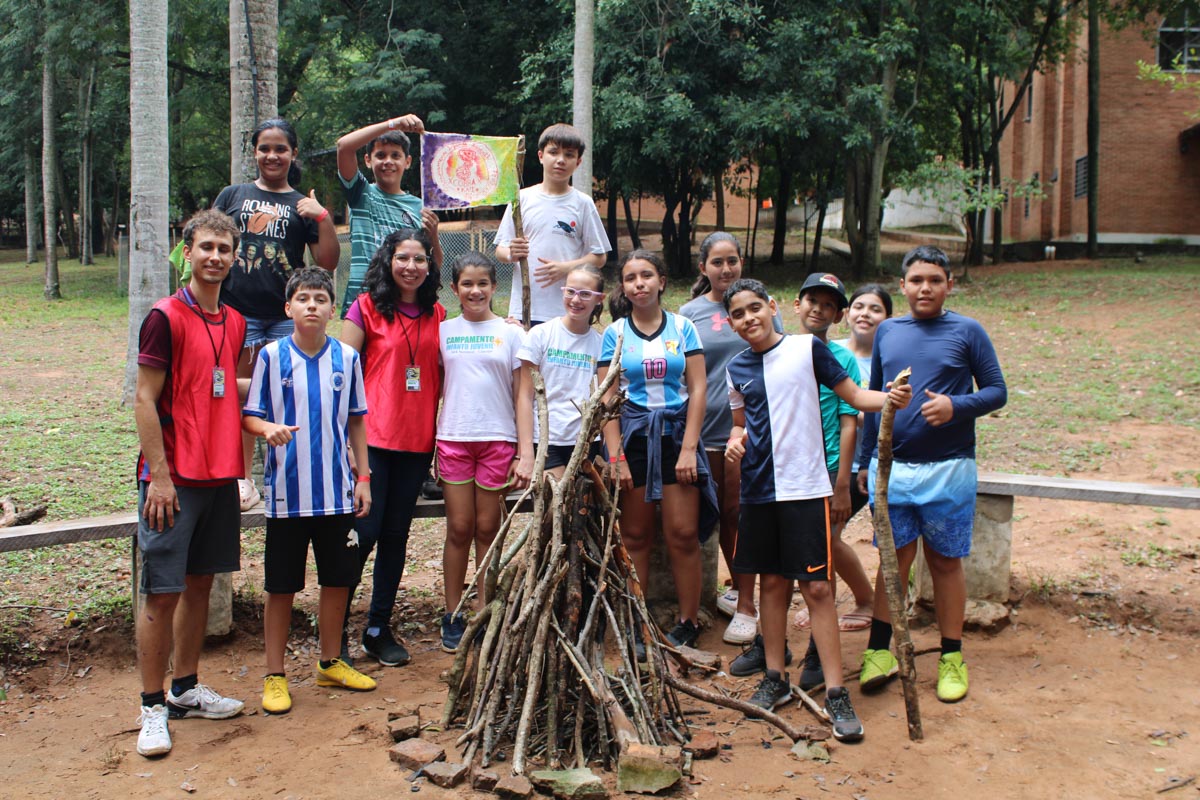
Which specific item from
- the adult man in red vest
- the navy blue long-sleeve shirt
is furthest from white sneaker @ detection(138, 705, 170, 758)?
the navy blue long-sleeve shirt

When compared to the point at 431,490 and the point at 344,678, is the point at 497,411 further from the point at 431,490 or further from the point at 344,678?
the point at 344,678

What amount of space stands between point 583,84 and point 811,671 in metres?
7.01

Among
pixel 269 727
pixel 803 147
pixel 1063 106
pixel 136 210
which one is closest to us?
pixel 269 727

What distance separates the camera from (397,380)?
4.75 meters

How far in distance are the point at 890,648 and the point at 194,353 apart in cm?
340

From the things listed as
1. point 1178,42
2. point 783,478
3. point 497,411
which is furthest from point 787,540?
point 1178,42

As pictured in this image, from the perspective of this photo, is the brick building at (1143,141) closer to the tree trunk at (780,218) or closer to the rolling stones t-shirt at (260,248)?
the tree trunk at (780,218)

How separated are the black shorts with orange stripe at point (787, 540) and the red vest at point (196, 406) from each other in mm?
2120

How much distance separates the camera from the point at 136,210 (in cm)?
838

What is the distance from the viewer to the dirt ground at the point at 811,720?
12.3 ft

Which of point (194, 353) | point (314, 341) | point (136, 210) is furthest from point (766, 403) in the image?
point (136, 210)

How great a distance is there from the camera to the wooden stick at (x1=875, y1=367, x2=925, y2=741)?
4129mm

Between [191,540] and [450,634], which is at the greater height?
[191,540]

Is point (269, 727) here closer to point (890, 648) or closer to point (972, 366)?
point (890, 648)
